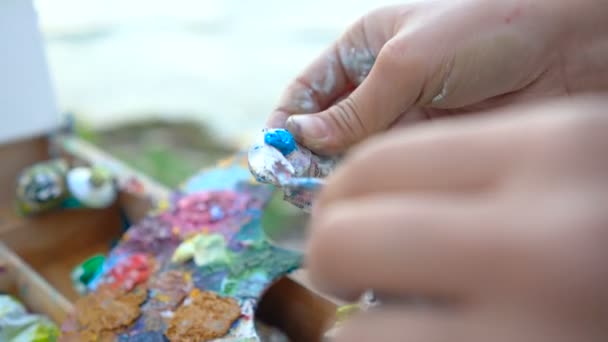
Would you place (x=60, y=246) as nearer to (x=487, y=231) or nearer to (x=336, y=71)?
(x=336, y=71)

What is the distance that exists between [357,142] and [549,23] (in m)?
0.24

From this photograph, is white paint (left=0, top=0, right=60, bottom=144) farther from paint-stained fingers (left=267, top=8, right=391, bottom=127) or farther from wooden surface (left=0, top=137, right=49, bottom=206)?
paint-stained fingers (left=267, top=8, right=391, bottom=127)

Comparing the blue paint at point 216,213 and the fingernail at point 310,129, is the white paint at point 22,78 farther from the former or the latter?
the fingernail at point 310,129

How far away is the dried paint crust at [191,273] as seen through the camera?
67cm

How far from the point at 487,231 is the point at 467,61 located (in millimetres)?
383

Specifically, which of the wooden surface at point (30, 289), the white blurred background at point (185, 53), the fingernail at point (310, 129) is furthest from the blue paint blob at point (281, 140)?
the white blurred background at point (185, 53)

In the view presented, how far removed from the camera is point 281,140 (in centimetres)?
60

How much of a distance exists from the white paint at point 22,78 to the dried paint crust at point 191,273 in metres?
0.39

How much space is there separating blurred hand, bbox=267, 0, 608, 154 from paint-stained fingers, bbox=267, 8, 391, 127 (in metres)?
0.03

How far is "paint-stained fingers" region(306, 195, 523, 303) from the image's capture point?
291 mm

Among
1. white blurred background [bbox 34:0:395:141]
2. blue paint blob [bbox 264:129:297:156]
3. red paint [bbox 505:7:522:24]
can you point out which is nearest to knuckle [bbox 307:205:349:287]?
blue paint blob [bbox 264:129:297:156]

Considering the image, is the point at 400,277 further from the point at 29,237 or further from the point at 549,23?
the point at 29,237

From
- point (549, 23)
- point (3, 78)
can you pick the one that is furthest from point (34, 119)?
point (549, 23)

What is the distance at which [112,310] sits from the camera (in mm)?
699
